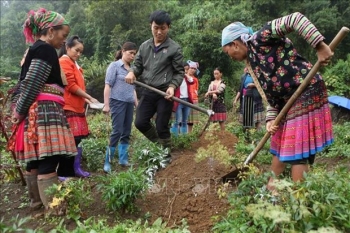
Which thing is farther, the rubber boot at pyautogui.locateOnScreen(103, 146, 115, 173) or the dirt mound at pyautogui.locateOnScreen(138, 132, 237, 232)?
the rubber boot at pyautogui.locateOnScreen(103, 146, 115, 173)

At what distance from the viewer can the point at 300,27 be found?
246 cm

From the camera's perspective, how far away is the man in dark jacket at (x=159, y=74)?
442cm

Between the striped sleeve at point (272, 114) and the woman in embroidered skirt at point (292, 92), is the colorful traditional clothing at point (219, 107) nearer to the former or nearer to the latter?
the striped sleeve at point (272, 114)

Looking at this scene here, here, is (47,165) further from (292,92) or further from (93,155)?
(292,92)

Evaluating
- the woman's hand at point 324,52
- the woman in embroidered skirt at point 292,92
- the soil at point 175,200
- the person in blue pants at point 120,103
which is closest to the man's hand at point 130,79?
the person in blue pants at point 120,103

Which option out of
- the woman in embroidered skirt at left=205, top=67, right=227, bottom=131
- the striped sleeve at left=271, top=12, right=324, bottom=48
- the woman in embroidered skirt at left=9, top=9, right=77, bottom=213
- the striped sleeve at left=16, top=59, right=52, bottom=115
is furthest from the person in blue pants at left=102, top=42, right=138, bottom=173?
the woman in embroidered skirt at left=205, top=67, right=227, bottom=131

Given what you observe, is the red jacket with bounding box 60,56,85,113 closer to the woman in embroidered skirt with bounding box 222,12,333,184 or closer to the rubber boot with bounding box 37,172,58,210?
the rubber boot with bounding box 37,172,58,210

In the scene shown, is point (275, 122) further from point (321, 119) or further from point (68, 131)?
point (68, 131)

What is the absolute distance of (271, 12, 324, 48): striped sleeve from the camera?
2.40 meters

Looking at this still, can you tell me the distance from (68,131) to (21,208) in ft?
3.26

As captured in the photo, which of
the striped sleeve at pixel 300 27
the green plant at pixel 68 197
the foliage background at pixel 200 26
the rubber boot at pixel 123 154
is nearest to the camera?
the striped sleeve at pixel 300 27

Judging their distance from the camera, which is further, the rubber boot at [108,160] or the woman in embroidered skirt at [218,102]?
the woman in embroidered skirt at [218,102]

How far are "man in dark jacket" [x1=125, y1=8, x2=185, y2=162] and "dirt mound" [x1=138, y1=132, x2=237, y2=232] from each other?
49 centimetres

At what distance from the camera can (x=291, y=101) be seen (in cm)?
269
